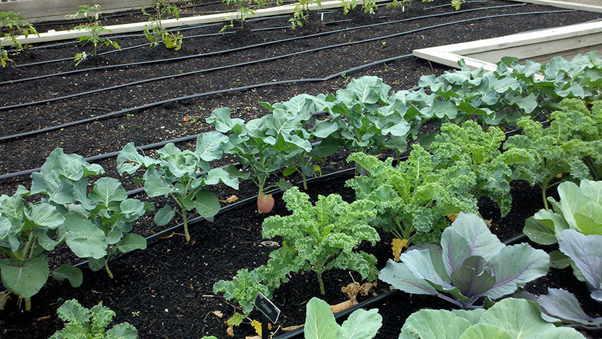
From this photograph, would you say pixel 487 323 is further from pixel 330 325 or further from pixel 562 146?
pixel 562 146

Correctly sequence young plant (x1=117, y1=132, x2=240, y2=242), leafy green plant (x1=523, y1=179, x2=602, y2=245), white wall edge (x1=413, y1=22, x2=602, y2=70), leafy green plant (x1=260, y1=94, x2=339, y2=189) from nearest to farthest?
leafy green plant (x1=523, y1=179, x2=602, y2=245) < young plant (x1=117, y1=132, x2=240, y2=242) < leafy green plant (x1=260, y1=94, x2=339, y2=189) < white wall edge (x1=413, y1=22, x2=602, y2=70)

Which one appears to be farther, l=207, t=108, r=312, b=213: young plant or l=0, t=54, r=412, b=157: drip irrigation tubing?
l=0, t=54, r=412, b=157: drip irrigation tubing

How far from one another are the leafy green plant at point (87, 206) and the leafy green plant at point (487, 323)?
1.22m

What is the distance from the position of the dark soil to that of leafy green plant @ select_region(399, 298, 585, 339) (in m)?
0.40

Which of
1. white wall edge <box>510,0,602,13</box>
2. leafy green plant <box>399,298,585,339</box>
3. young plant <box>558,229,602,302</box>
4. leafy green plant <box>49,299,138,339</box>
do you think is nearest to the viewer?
leafy green plant <box>399,298,585,339</box>

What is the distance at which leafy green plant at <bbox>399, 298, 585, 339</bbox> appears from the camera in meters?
1.26

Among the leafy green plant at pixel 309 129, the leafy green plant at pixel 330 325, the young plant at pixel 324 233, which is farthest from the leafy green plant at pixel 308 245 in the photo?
the leafy green plant at pixel 309 129

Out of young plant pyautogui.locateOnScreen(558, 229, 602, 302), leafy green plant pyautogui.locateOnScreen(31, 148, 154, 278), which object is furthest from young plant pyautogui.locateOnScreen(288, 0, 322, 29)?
young plant pyautogui.locateOnScreen(558, 229, 602, 302)

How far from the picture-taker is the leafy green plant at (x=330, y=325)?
1.32m

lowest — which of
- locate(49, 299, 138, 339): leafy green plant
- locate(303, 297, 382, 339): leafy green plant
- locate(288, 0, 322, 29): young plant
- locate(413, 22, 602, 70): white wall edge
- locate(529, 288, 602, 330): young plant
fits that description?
locate(529, 288, 602, 330): young plant

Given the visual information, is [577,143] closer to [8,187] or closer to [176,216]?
[176,216]

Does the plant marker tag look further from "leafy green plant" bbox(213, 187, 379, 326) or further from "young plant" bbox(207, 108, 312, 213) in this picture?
"young plant" bbox(207, 108, 312, 213)

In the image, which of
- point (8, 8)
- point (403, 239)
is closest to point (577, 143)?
point (403, 239)

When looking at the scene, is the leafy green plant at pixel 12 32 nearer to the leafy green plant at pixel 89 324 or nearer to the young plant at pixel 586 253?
the leafy green plant at pixel 89 324
